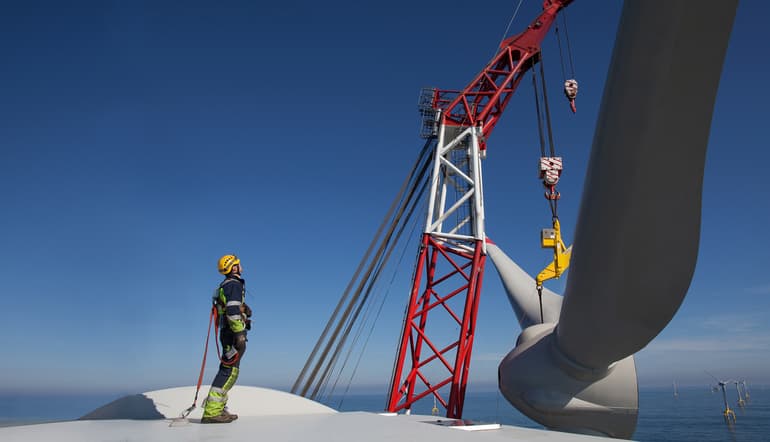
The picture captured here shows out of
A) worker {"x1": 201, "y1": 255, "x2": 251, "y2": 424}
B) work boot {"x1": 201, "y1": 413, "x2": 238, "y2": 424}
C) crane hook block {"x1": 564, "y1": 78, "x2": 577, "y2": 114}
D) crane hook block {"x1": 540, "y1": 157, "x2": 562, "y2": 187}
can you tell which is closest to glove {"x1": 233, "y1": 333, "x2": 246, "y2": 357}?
worker {"x1": 201, "y1": 255, "x2": 251, "y2": 424}

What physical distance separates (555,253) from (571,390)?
4790 mm

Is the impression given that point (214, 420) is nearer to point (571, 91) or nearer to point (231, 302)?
point (231, 302)

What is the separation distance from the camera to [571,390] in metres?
5.25

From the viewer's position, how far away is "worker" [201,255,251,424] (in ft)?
14.7

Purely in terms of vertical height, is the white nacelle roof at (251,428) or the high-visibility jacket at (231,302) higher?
the high-visibility jacket at (231,302)

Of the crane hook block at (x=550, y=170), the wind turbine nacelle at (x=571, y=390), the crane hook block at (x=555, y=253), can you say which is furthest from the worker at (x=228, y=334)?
the crane hook block at (x=550, y=170)

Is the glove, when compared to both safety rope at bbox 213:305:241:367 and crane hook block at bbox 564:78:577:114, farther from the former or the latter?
crane hook block at bbox 564:78:577:114

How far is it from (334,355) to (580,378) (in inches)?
412

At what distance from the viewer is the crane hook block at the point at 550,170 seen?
10.8 metres

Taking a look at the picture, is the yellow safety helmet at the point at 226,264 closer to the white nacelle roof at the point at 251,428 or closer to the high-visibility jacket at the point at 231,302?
the high-visibility jacket at the point at 231,302

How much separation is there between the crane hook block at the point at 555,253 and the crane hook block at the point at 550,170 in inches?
43.0

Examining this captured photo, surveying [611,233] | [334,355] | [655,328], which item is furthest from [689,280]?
[334,355]

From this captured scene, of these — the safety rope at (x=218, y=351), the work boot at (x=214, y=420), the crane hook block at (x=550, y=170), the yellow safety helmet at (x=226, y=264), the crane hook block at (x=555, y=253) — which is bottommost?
the work boot at (x=214, y=420)

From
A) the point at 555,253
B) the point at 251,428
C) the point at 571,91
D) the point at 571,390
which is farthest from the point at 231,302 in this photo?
the point at 571,91
